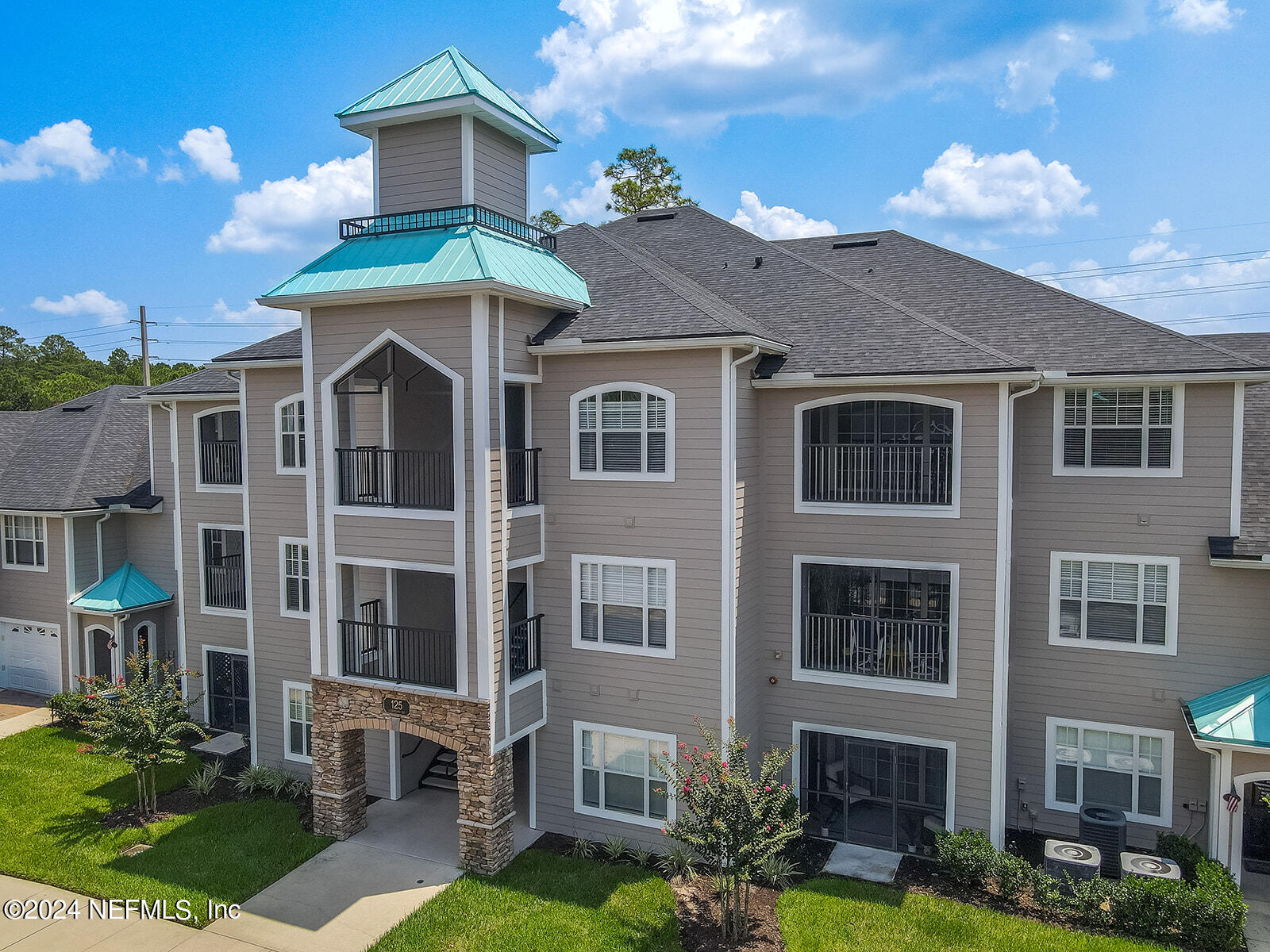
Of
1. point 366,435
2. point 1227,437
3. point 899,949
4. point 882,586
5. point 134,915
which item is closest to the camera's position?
point 899,949

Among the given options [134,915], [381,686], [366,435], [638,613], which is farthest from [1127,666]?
[134,915]

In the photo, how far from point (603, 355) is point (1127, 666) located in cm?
976

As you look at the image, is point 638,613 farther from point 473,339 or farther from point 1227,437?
point 1227,437

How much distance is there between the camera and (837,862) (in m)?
13.1

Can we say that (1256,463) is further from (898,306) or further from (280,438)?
(280,438)

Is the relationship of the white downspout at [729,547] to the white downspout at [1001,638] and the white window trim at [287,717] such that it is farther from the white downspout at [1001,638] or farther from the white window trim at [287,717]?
the white window trim at [287,717]

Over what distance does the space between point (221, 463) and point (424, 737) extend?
906cm

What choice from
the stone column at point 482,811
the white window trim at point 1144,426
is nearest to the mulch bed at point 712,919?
the stone column at point 482,811

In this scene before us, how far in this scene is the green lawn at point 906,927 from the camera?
35.1 ft

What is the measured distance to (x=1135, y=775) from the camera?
13.5 metres

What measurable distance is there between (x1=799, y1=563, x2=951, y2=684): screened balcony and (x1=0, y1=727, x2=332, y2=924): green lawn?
8.88 m

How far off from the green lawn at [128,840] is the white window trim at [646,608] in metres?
5.42

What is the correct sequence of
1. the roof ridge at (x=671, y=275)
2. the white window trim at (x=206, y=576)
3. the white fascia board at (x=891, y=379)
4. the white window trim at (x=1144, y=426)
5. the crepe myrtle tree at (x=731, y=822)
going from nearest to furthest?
1. the crepe myrtle tree at (x=731, y=822)
2. the white fascia board at (x=891, y=379)
3. the white window trim at (x=1144, y=426)
4. the roof ridge at (x=671, y=275)
5. the white window trim at (x=206, y=576)

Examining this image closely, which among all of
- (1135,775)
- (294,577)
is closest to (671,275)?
(294,577)
